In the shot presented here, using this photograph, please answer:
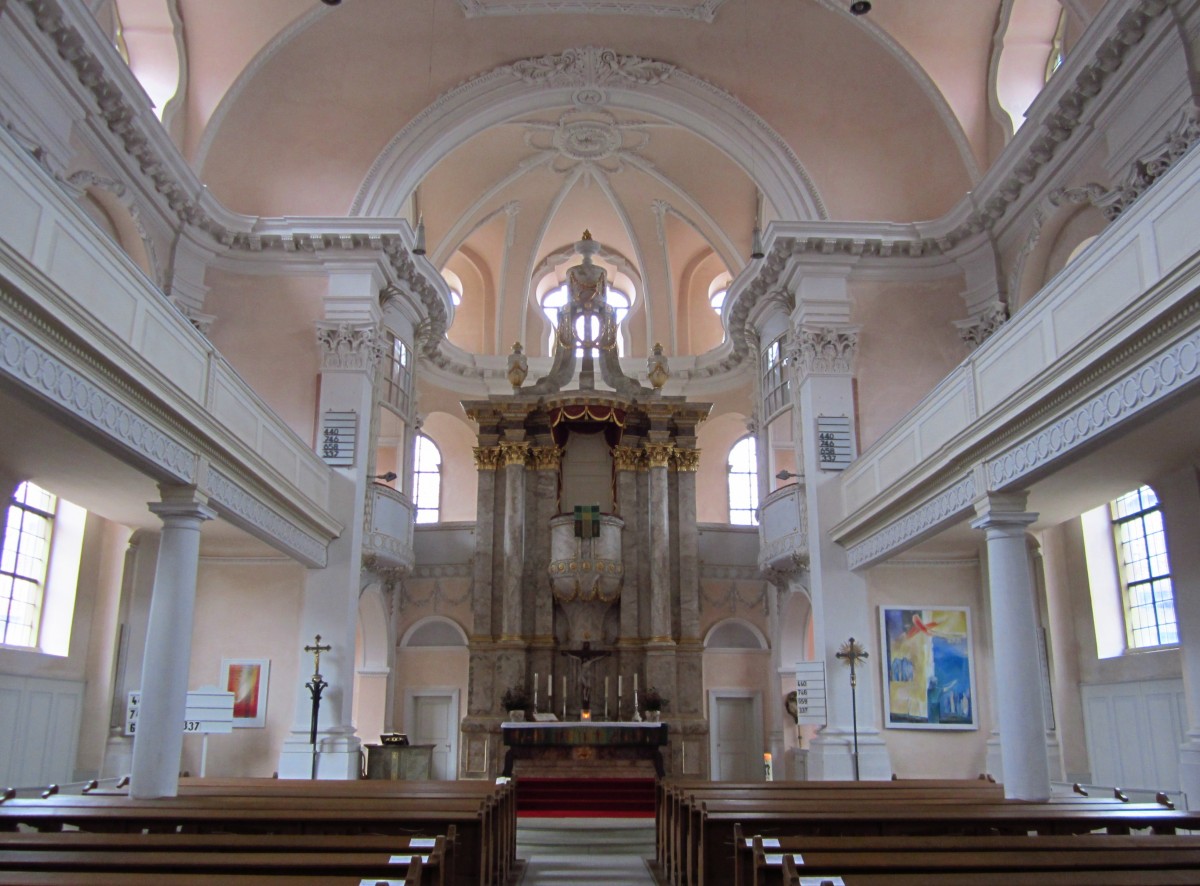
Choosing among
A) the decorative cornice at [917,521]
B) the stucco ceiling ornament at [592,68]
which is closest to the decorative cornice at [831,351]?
the decorative cornice at [917,521]

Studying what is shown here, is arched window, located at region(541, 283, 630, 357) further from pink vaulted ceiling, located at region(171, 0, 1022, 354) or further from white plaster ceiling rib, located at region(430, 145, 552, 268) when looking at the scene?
pink vaulted ceiling, located at region(171, 0, 1022, 354)

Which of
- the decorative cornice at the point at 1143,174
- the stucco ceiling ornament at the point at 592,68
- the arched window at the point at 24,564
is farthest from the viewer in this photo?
the stucco ceiling ornament at the point at 592,68

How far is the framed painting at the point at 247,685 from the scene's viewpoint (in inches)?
732

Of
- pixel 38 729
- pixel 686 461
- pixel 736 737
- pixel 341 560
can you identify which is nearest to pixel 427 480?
pixel 686 461

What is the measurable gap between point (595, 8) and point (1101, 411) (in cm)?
1376

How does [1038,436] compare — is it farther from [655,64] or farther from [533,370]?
[533,370]

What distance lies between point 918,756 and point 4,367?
599 inches

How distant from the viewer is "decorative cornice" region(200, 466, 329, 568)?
13391 millimetres

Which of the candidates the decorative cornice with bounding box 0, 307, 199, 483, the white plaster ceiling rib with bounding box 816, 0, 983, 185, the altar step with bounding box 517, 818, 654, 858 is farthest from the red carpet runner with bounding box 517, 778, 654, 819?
the white plaster ceiling rib with bounding box 816, 0, 983, 185

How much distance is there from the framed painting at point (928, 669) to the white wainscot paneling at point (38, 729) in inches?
517

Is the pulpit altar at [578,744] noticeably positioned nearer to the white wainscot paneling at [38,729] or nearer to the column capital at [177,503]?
the white wainscot paneling at [38,729]

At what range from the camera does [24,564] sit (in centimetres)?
1577

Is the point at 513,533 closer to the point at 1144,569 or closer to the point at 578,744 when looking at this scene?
the point at 578,744

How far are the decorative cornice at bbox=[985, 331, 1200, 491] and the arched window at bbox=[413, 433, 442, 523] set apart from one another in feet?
60.4
